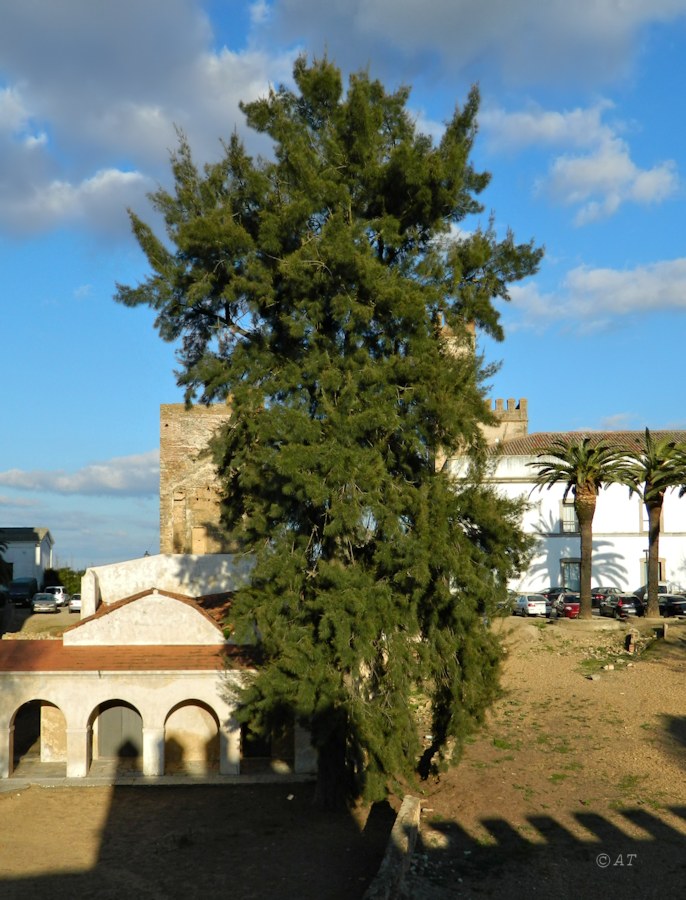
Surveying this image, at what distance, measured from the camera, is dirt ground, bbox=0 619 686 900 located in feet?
50.6

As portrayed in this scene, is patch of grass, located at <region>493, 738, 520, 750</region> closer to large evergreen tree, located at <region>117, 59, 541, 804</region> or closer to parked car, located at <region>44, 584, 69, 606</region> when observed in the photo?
large evergreen tree, located at <region>117, 59, 541, 804</region>

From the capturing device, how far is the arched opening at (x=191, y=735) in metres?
23.7

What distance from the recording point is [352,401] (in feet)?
62.9

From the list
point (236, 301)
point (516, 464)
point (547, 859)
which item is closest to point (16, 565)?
point (516, 464)

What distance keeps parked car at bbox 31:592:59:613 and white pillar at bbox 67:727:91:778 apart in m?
32.5

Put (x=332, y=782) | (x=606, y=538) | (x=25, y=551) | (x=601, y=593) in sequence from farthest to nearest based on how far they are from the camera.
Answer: (x=25, y=551)
(x=606, y=538)
(x=601, y=593)
(x=332, y=782)

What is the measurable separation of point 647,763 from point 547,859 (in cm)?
577

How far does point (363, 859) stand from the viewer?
17375 millimetres

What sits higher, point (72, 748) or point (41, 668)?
point (41, 668)

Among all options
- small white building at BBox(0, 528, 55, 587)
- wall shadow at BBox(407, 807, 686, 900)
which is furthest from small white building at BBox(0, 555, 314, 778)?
small white building at BBox(0, 528, 55, 587)

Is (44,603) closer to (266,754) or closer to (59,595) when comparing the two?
(59,595)

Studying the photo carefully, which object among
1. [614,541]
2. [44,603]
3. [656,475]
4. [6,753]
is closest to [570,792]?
[6,753]

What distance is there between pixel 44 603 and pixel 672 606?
34571 millimetres

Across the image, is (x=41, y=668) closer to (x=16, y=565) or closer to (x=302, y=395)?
(x=302, y=395)
